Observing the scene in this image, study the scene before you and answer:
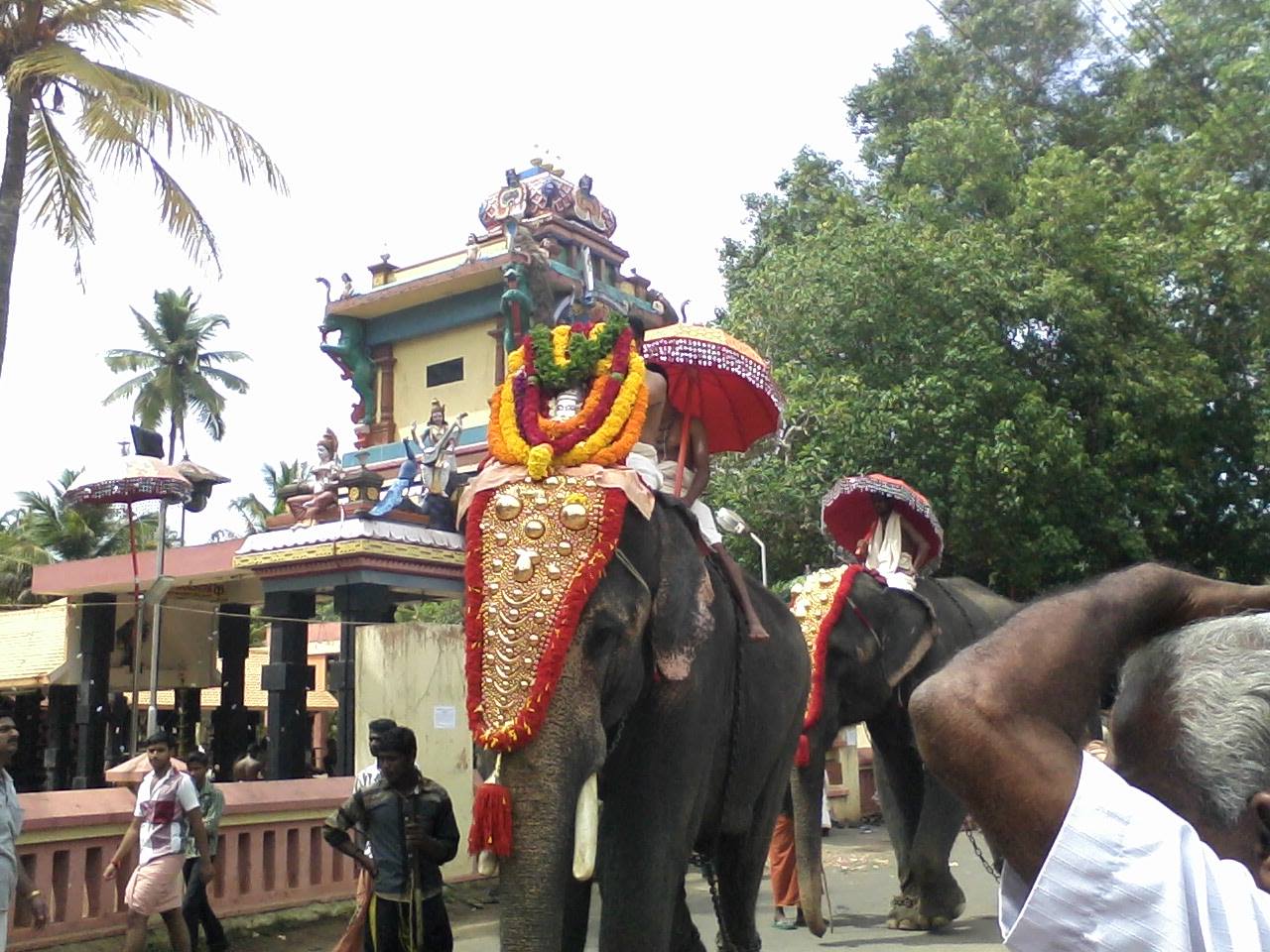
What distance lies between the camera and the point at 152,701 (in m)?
11.5

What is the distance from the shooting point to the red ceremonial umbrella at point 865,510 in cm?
907

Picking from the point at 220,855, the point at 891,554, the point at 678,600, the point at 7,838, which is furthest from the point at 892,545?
the point at 7,838

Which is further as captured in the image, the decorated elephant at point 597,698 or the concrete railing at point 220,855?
the concrete railing at point 220,855

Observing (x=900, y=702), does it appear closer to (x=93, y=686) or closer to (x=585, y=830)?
(x=585, y=830)

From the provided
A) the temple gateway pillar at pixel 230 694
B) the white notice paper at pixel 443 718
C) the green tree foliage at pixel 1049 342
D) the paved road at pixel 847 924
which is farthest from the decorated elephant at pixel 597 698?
the temple gateway pillar at pixel 230 694

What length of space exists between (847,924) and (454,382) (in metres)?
12.6

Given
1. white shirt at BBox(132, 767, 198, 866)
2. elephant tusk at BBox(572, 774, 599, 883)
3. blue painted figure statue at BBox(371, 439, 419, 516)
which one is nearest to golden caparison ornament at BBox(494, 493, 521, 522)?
elephant tusk at BBox(572, 774, 599, 883)

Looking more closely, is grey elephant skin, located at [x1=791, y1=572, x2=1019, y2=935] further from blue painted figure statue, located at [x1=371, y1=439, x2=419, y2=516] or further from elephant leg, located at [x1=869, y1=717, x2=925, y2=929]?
blue painted figure statue, located at [x1=371, y1=439, x2=419, y2=516]

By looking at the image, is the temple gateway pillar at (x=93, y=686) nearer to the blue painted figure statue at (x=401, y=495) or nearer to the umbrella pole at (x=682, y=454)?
the blue painted figure statue at (x=401, y=495)

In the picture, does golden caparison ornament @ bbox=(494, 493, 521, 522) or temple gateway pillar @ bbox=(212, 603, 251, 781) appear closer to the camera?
golden caparison ornament @ bbox=(494, 493, 521, 522)

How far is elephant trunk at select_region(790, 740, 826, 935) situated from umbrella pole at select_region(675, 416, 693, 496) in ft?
7.00

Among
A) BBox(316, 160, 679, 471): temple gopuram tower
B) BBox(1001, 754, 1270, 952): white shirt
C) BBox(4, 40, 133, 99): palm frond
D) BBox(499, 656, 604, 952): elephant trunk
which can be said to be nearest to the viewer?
BBox(1001, 754, 1270, 952): white shirt

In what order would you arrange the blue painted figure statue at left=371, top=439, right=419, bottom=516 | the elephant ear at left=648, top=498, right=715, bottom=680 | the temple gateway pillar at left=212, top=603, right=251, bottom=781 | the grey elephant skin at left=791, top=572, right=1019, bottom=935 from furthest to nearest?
the temple gateway pillar at left=212, top=603, right=251, bottom=781 < the blue painted figure statue at left=371, top=439, right=419, bottom=516 < the grey elephant skin at left=791, top=572, right=1019, bottom=935 < the elephant ear at left=648, top=498, right=715, bottom=680

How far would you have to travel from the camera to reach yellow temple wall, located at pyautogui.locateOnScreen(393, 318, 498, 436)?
19.5 metres
